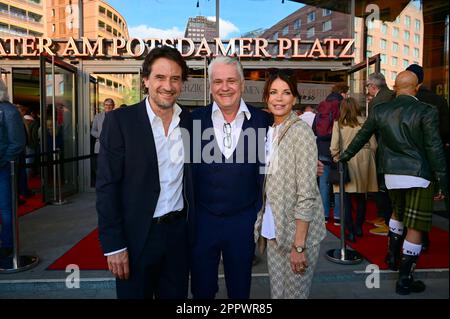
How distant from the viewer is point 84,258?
3744 millimetres

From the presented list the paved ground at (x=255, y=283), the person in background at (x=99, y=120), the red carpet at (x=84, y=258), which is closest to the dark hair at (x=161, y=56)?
the paved ground at (x=255, y=283)

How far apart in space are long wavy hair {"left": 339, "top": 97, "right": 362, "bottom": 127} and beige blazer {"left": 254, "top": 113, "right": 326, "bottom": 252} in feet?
8.59

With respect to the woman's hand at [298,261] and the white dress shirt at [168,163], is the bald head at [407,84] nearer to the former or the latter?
the woman's hand at [298,261]

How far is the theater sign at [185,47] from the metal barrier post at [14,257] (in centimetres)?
408

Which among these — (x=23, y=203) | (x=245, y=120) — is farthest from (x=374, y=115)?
(x=23, y=203)

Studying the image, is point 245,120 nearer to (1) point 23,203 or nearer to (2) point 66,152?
(1) point 23,203

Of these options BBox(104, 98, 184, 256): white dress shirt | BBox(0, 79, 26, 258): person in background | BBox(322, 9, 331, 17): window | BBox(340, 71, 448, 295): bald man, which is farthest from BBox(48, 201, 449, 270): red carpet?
BBox(322, 9, 331, 17): window

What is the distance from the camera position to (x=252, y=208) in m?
2.00

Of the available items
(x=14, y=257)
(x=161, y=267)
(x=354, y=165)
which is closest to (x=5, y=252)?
(x=14, y=257)

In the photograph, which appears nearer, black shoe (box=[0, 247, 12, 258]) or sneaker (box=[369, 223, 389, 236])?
black shoe (box=[0, 247, 12, 258])

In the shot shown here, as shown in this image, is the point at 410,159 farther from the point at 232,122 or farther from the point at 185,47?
the point at 185,47

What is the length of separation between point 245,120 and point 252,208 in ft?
1.61

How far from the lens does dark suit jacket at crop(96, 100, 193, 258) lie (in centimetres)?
171

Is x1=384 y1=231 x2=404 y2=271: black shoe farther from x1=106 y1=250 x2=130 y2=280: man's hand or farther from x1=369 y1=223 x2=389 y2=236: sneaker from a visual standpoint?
x1=106 y1=250 x2=130 y2=280: man's hand
